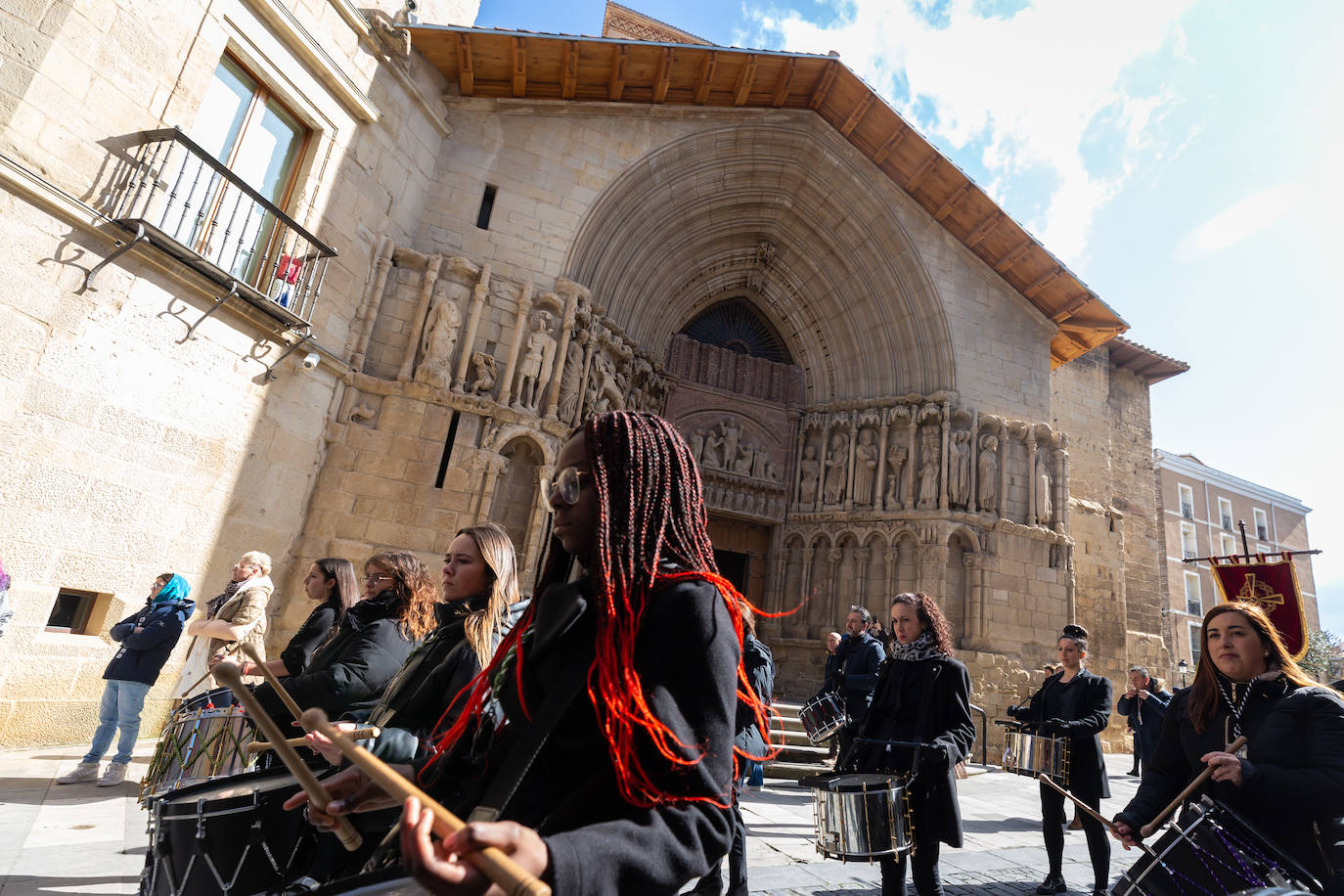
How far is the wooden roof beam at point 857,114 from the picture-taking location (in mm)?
11266

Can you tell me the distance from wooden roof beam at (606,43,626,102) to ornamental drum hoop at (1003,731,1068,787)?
9.23 m

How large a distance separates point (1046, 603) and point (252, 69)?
12590 millimetres

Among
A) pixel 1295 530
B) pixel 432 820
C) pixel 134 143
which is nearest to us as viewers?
pixel 432 820

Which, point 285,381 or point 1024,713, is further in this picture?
point 285,381

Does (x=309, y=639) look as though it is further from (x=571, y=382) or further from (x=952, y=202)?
(x=952, y=202)

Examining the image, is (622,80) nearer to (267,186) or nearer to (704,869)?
(267,186)

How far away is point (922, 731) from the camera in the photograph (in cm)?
336

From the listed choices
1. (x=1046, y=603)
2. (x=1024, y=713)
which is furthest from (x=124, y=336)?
(x=1046, y=603)

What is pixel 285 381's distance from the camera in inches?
295

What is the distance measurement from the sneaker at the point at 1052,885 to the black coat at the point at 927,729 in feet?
3.84

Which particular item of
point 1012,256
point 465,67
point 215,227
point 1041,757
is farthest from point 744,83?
point 1041,757

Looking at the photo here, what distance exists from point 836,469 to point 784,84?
624 cm

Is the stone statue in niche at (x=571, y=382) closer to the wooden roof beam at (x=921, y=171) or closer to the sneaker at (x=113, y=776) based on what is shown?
the sneaker at (x=113, y=776)

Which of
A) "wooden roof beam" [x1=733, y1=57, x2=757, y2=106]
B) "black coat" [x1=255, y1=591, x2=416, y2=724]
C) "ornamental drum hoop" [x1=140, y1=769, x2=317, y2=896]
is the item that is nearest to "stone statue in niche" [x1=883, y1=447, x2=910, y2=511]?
"wooden roof beam" [x1=733, y1=57, x2=757, y2=106]
